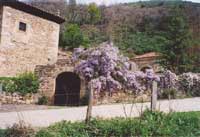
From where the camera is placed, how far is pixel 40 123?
11.4 metres

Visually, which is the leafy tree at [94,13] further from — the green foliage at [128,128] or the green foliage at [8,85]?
the green foliage at [128,128]

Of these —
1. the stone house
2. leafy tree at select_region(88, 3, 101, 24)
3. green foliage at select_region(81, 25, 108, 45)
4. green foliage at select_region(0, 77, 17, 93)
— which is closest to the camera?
green foliage at select_region(0, 77, 17, 93)

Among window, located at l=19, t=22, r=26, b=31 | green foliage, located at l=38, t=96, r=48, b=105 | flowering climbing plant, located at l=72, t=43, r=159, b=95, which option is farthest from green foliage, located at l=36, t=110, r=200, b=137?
window, located at l=19, t=22, r=26, b=31

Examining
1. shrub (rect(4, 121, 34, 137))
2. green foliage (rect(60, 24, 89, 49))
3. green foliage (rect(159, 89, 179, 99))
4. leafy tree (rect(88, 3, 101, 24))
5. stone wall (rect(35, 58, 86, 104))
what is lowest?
shrub (rect(4, 121, 34, 137))

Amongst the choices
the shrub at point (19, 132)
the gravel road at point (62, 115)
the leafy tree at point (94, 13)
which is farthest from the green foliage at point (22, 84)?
the leafy tree at point (94, 13)

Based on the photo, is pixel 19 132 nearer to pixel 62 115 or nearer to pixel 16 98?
pixel 62 115

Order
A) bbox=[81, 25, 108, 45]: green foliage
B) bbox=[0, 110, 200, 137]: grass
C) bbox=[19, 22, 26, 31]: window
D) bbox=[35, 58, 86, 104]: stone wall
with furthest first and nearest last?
1. bbox=[81, 25, 108, 45]: green foliage
2. bbox=[19, 22, 26, 31]: window
3. bbox=[35, 58, 86, 104]: stone wall
4. bbox=[0, 110, 200, 137]: grass

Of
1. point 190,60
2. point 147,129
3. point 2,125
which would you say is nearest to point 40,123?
point 2,125

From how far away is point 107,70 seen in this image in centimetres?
1830

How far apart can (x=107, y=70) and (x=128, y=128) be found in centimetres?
898

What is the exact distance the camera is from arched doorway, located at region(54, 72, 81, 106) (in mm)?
22109

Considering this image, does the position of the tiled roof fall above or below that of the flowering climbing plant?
above

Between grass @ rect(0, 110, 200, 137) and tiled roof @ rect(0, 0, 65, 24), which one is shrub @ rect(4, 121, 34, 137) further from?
tiled roof @ rect(0, 0, 65, 24)

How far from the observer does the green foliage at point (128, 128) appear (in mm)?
9273
